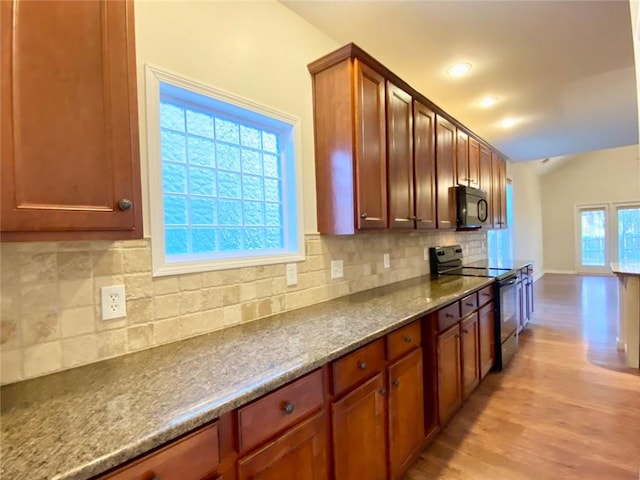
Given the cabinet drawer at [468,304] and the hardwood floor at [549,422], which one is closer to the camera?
the hardwood floor at [549,422]

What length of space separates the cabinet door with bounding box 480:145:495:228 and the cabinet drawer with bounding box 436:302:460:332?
6.92ft

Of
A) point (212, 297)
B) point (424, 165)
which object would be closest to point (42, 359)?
point (212, 297)

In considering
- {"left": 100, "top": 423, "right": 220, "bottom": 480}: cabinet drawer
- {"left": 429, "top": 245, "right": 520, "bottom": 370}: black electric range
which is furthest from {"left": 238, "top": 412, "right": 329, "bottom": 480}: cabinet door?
{"left": 429, "top": 245, "right": 520, "bottom": 370}: black electric range

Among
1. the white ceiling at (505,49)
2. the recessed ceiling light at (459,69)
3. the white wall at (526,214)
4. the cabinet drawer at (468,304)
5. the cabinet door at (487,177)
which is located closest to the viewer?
the white ceiling at (505,49)

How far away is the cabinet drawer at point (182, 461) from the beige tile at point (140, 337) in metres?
0.59

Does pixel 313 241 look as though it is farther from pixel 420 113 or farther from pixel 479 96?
pixel 479 96

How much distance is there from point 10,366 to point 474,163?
388cm

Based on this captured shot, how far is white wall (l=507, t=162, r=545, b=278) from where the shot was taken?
7016 mm

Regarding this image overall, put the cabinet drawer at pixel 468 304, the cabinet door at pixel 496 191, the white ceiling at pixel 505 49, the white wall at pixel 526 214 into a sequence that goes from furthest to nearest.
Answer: the white wall at pixel 526 214 → the cabinet door at pixel 496 191 → the cabinet drawer at pixel 468 304 → the white ceiling at pixel 505 49

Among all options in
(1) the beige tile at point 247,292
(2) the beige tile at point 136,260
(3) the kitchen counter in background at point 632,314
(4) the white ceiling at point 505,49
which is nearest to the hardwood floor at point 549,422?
(3) the kitchen counter in background at point 632,314

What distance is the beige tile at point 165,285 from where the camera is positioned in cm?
133

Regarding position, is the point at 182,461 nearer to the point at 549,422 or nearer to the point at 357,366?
the point at 357,366

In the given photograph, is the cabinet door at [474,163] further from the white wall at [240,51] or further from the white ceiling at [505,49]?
the white wall at [240,51]

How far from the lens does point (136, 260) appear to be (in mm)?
1270
